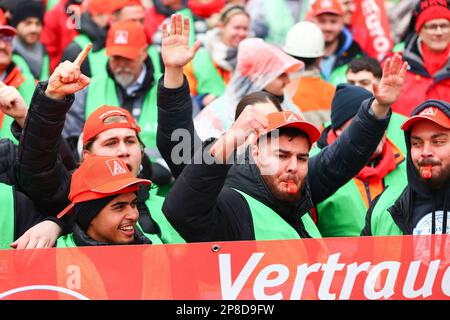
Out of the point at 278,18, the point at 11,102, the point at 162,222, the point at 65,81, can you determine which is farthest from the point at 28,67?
the point at 65,81

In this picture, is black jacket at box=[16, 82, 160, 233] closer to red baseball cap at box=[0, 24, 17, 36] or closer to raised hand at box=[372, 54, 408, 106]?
raised hand at box=[372, 54, 408, 106]

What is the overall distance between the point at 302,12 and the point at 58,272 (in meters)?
6.20

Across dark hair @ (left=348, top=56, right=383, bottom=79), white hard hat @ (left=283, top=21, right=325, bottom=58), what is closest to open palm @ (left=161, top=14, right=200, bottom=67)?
dark hair @ (left=348, top=56, right=383, bottom=79)

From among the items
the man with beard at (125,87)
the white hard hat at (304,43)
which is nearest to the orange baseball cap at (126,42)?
the man with beard at (125,87)

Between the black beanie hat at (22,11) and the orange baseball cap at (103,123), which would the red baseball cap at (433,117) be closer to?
the orange baseball cap at (103,123)

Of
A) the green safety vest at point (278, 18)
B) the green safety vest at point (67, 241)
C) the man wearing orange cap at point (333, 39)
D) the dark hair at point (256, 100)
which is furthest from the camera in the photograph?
the green safety vest at point (278, 18)

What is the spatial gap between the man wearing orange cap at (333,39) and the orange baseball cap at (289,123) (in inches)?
161

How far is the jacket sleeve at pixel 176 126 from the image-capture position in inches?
207

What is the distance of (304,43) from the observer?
7.94 meters

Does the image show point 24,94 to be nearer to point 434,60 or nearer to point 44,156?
point 44,156

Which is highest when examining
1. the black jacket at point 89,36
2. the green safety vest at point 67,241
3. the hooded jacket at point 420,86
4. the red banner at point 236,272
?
the black jacket at point 89,36

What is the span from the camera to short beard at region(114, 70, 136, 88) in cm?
788

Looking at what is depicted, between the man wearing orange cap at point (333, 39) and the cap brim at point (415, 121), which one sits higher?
the man wearing orange cap at point (333, 39)
